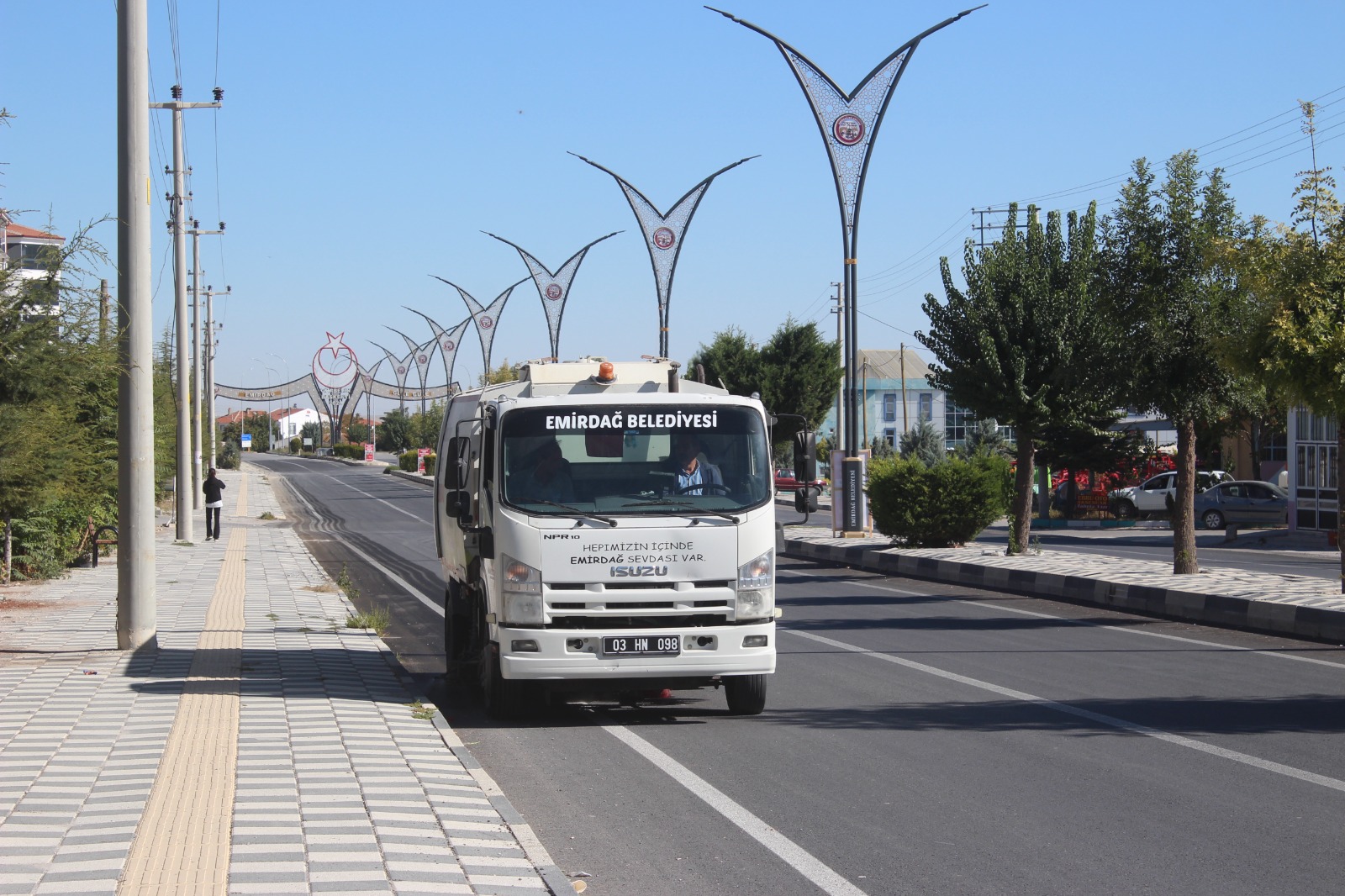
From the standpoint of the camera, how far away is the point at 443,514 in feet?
45.5

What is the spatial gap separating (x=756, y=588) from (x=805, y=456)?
1.32 meters

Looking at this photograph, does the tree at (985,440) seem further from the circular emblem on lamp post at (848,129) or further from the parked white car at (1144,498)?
the circular emblem on lamp post at (848,129)

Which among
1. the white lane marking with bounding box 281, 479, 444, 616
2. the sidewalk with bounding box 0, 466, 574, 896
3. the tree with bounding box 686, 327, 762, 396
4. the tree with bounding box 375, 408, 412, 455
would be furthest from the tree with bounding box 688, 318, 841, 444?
the tree with bounding box 375, 408, 412, 455

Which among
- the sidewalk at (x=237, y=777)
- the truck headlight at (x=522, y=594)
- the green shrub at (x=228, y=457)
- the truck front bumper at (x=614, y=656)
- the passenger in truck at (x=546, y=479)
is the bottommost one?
the sidewalk at (x=237, y=777)

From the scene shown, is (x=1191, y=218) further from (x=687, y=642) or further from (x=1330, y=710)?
(x=687, y=642)

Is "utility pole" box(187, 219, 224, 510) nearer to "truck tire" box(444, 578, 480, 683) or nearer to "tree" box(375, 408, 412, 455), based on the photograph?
"truck tire" box(444, 578, 480, 683)

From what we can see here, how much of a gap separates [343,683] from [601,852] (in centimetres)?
529

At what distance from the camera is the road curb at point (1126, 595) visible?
1482cm

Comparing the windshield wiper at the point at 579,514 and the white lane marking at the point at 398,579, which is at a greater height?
the windshield wiper at the point at 579,514

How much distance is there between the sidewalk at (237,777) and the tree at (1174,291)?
1128cm

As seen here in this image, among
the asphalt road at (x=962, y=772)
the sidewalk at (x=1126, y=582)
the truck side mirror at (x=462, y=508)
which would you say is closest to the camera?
the asphalt road at (x=962, y=772)

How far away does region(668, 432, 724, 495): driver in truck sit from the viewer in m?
9.67

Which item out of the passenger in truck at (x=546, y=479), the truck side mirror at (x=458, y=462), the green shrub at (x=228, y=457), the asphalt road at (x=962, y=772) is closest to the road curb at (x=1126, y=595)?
the asphalt road at (x=962, y=772)

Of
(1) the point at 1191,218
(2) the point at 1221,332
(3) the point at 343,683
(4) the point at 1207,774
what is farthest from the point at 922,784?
(1) the point at 1191,218
